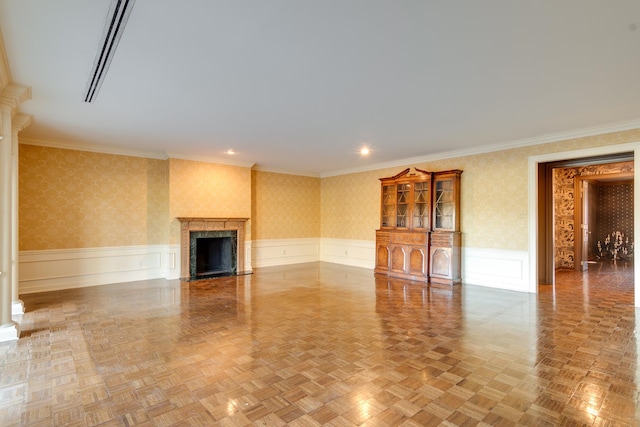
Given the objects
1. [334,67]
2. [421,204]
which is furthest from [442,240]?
[334,67]

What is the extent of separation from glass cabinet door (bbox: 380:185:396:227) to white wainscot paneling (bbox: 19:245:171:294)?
4.53m

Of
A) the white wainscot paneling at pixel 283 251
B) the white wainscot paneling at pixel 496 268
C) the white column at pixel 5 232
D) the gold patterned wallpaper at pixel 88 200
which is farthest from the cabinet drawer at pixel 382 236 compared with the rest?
the white column at pixel 5 232

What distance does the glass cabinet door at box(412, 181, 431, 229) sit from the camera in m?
6.66

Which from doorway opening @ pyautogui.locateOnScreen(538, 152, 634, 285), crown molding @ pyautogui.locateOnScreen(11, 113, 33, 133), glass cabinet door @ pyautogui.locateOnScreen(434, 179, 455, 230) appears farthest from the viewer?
glass cabinet door @ pyautogui.locateOnScreen(434, 179, 455, 230)

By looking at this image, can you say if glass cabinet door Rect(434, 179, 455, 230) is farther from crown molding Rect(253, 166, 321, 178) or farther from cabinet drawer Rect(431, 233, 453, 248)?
crown molding Rect(253, 166, 321, 178)

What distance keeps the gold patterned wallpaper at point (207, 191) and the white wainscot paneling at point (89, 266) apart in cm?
67

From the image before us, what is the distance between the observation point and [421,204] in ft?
22.3

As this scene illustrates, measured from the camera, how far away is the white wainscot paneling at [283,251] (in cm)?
835

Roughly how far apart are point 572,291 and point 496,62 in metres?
4.62

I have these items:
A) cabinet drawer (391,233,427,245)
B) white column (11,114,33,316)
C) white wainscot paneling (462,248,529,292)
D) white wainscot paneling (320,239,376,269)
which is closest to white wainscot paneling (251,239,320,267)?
white wainscot paneling (320,239,376,269)

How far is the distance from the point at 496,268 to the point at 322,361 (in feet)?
14.4

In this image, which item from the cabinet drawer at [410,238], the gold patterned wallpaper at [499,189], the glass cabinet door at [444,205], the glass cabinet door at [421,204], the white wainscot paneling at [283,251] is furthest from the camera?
the white wainscot paneling at [283,251]

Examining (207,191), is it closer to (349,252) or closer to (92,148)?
(92,148)

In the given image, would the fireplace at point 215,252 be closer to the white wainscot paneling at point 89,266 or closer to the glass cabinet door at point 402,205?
the white wainscot paneling at point 89,266
